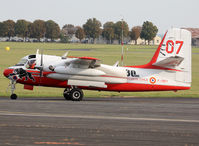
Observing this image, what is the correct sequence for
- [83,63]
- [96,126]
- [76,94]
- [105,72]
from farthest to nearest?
1. [105,72]
2. [76,94]
3. [83,63]
4. [96,126]

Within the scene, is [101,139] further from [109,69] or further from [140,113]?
[109,69]

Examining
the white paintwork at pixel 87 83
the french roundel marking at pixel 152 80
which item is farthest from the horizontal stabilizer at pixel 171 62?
the white paintwork at pixel 87 83

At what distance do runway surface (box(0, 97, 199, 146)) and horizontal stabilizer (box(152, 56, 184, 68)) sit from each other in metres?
5.47

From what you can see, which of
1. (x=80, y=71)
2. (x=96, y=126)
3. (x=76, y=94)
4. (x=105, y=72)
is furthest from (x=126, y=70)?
(x=96, y=126)

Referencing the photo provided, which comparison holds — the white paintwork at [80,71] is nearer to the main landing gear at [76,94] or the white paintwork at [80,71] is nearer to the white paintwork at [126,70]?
the white paintwork at [126,70]

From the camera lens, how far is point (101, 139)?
11891 mm

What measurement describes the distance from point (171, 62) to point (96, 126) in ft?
39.2

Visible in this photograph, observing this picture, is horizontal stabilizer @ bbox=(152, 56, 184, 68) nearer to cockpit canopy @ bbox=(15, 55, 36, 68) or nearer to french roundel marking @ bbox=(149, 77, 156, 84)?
french roundel marking @ bbox=(149, 77, 156, 84)

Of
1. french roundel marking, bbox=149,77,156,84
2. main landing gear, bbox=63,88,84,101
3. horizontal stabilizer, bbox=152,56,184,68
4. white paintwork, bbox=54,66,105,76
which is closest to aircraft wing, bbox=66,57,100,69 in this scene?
white paintwork, bbox=54,66,105,76

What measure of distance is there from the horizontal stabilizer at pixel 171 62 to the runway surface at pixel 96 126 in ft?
18.0

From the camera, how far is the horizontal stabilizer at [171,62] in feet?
79.0

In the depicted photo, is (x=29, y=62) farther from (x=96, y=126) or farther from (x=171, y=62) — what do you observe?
(x=96, y=126)

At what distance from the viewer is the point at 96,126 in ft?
46.2

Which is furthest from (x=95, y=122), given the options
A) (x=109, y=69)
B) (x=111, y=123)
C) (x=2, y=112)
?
(x=109, y=69)
